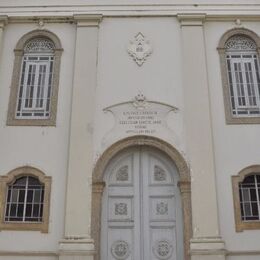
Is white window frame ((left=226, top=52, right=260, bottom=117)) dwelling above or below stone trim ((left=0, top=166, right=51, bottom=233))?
above

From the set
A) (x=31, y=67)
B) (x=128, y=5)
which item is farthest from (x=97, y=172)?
(x=128, y=5)

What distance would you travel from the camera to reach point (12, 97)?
39.6 feet

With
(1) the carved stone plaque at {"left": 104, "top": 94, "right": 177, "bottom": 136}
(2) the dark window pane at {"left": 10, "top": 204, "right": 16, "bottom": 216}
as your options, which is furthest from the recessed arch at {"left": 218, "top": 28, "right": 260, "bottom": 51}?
(2) the dark window pane at {"left": 10, "top": 204, "right": 16, "bottom": 216}

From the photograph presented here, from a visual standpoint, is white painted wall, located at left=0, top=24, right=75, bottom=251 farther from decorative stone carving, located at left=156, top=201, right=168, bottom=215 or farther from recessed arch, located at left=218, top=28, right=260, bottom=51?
recessed arch, located at left=218, top=28, right=260, bottom=51

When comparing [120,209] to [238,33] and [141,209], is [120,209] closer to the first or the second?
[141,209]

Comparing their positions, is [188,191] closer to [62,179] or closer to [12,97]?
[62,179]

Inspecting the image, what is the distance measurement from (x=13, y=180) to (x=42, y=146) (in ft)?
3.57

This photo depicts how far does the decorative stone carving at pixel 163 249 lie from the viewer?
10.8 meters

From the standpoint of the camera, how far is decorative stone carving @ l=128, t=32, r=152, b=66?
12.3 metres

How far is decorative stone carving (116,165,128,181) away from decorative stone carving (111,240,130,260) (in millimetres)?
1542

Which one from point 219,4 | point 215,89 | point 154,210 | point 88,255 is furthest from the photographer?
point 219,4

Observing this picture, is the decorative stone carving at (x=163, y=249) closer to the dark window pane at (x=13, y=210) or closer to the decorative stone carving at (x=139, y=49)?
the dark window pane at (x=13, y=210)

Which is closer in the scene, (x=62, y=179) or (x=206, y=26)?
(x=62, y=179)

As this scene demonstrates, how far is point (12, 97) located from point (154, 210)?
474 centimetres
